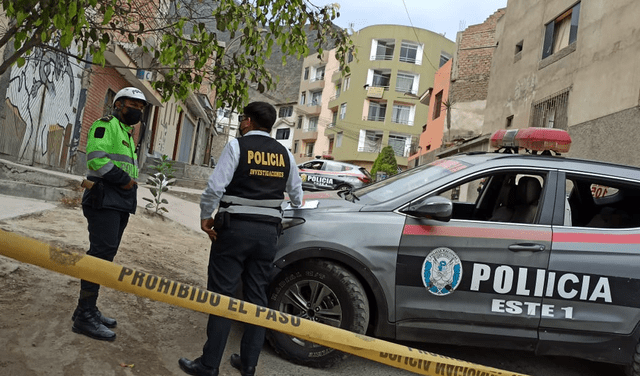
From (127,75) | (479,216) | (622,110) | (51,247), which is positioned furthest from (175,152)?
(51,247)

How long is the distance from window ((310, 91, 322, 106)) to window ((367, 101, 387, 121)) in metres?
10.4

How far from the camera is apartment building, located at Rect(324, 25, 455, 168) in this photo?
53625mm

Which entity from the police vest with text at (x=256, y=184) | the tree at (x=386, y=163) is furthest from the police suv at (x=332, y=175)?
the police vest with text at (x=256, y=184)

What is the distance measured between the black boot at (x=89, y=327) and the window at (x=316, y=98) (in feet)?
199

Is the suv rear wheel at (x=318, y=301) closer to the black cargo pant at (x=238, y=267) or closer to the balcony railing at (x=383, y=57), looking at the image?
the black cargo pant at (x=238, y=267)

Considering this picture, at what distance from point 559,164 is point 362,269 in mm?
1814

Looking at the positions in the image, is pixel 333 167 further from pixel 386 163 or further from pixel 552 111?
pixel 386 163

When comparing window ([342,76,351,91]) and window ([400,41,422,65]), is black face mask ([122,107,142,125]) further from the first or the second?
window ([342,76,351,91])

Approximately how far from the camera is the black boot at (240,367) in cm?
365

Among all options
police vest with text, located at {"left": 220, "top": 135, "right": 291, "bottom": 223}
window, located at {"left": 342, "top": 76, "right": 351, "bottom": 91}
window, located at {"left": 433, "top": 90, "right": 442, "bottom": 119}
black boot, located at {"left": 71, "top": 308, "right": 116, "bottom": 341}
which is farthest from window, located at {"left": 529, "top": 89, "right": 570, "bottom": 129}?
window, located at {"left": 342, "top": 76, "right": 351, "bottom": 91}

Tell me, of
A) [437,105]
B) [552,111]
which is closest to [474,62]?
[437,105]

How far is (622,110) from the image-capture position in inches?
474

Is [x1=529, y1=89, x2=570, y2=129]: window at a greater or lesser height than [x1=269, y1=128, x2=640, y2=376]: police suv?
greater

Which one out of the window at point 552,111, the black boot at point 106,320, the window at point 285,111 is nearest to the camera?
the black boot at point 106,320
